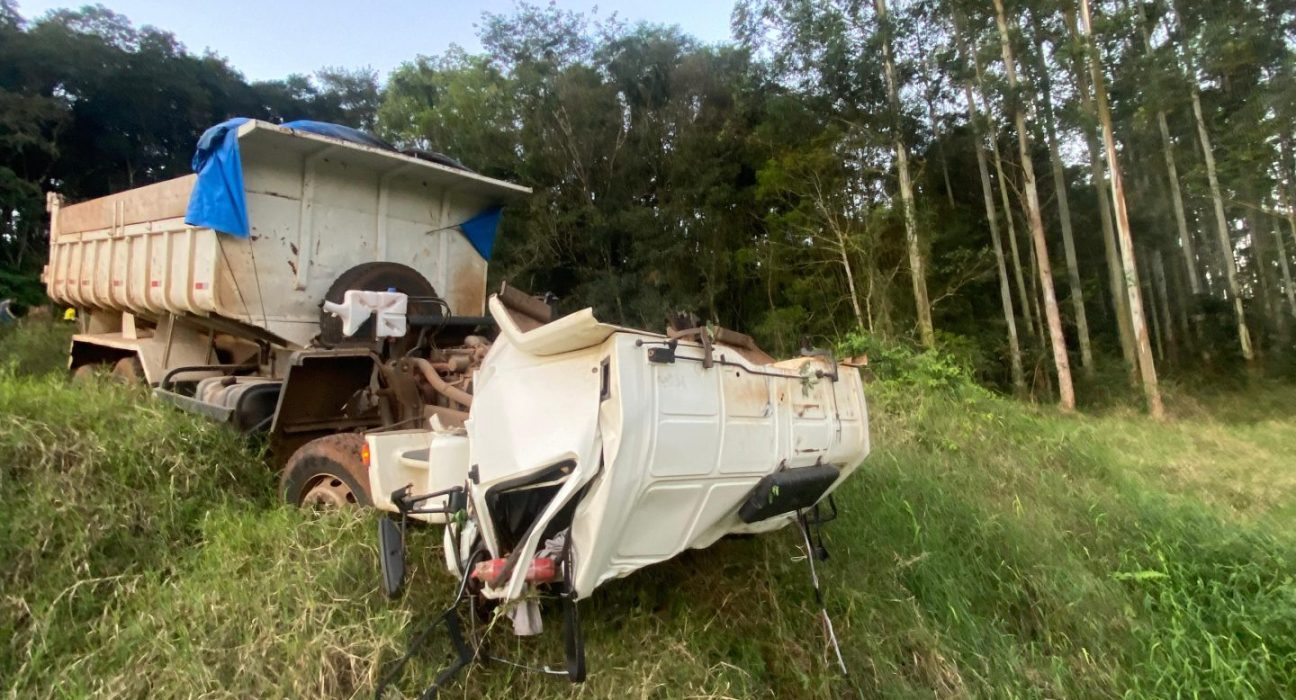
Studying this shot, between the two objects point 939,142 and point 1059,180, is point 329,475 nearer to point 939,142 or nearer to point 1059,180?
point 939,142

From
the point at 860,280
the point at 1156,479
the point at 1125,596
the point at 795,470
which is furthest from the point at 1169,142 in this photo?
the point at 795,470

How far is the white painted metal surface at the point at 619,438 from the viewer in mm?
2092

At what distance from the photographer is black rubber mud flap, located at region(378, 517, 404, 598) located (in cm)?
237

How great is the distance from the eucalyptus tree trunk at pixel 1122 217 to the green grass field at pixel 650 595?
9.82m

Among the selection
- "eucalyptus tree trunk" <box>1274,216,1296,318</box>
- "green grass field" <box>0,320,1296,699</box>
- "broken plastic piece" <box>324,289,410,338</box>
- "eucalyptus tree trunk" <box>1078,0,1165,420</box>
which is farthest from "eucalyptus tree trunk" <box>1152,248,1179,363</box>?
"broken plastic piece" <box>324,289,410,338</box>

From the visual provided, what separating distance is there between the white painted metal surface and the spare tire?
1963 mm

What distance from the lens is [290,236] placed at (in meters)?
4.78

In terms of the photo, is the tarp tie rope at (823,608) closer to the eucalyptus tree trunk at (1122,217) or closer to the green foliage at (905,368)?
the green foliage at (905,368)

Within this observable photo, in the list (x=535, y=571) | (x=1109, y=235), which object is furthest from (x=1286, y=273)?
(x=535, y=571)

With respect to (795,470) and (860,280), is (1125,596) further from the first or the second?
(860,280)

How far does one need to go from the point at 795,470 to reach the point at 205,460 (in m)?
2.99

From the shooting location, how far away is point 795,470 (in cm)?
267

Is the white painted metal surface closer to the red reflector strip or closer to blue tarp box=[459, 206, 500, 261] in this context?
the red reflector strip

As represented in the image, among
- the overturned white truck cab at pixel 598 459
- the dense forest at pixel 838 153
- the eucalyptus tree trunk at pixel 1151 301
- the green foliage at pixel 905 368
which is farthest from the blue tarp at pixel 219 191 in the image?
the eucalyptus tree trunk at pixel 1151 301
